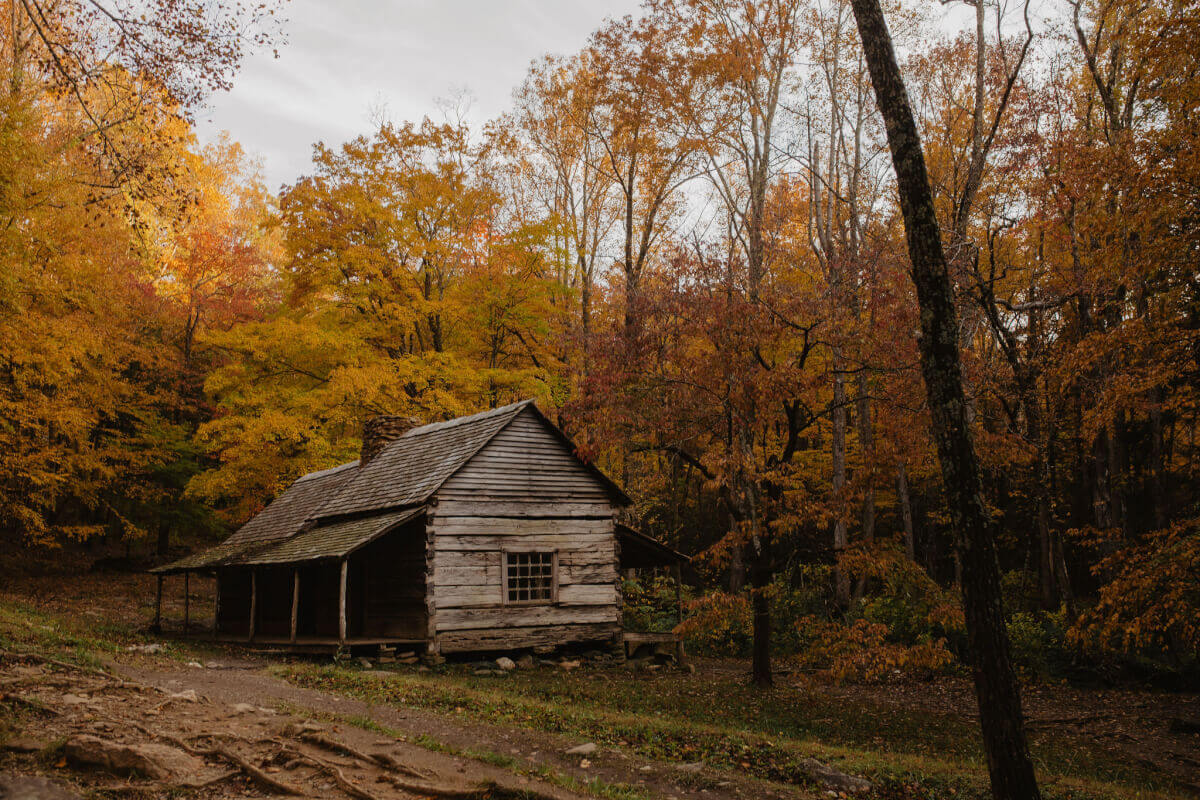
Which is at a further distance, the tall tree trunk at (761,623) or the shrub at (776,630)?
the shrub at (776,630)

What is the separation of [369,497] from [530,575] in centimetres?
454

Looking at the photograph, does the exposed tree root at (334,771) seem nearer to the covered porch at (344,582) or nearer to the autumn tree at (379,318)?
the covered porch at (344,582)

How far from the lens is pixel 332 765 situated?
661 cm

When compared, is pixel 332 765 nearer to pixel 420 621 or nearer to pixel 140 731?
pixel 140 731

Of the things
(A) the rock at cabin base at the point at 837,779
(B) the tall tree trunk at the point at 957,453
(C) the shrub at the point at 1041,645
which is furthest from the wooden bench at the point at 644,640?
(B) the tall tree trunk at the point at 957,453

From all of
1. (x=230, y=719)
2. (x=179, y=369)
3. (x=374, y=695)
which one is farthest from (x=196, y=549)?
(x=230, y=719)

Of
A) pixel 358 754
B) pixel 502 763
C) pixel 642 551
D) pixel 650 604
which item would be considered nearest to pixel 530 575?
pixel 642 551

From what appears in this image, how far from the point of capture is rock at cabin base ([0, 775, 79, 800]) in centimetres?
497

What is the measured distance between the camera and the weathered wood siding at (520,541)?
1767 cm

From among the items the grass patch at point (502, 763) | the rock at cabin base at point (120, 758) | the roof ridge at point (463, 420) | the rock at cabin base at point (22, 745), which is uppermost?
the roof ridge at point (463, 420)

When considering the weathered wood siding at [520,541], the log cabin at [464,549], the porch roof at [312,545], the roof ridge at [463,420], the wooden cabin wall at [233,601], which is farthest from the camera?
the wooden cabin wall at [233,601]

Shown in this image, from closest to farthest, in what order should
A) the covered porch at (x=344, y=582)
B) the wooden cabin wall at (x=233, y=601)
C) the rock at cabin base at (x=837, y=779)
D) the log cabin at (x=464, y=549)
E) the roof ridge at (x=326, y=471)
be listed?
the rock at cabin base at (x=837, y=779) < the covered porch at (x=344, y=582) < the log cabin at (x=464, y=549) < the roof ridge at (x=326, y=471) < the wooden cabin wall at (x=233, y=601)

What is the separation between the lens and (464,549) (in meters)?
18.0

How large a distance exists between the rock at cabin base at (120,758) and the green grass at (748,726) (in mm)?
5025
